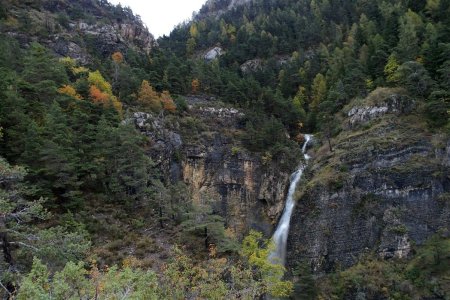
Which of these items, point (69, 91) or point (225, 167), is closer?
point (69, 91)

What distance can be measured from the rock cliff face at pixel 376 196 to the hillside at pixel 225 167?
15cm

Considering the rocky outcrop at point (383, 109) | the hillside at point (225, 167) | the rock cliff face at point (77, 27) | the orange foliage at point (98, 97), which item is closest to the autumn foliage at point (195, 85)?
the hillside at point (225, 167)

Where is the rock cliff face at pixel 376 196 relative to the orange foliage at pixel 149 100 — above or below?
below

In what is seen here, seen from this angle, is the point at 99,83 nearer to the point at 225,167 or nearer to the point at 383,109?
the point at 225,167

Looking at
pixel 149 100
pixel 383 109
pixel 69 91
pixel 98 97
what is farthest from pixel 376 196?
pixel 69 91

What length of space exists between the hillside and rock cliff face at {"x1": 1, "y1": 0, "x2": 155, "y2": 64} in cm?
50

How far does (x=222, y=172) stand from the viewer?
50500mm

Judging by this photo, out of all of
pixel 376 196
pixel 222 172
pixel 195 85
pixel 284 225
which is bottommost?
pixel 284 225

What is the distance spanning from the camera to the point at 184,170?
161 ft

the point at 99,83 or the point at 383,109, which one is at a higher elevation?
the point at 99,83

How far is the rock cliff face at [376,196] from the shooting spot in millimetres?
39188

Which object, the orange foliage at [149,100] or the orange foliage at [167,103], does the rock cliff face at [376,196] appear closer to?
the orange foliage at [167,103]

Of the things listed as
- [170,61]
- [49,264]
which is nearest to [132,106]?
[170,61]

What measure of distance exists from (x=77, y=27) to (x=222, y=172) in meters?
50.6
